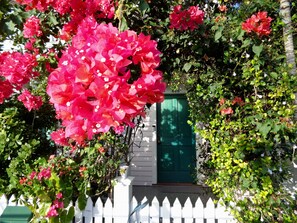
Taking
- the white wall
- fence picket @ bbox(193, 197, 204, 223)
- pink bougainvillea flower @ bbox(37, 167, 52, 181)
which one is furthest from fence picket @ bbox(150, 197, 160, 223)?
the white wall

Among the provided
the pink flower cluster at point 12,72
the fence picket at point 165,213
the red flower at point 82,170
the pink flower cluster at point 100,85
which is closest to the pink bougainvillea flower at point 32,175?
the red flower at point 82,170

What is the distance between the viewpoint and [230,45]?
104 inches

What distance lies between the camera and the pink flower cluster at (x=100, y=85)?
771 millimetres

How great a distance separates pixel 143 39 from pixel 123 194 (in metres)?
2.13

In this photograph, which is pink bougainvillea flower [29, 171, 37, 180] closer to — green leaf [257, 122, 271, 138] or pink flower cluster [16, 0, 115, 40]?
pink flower cluster [16, 0, 115, 40]

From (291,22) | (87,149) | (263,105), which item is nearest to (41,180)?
(87,149)

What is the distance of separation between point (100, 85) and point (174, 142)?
601 centimetres

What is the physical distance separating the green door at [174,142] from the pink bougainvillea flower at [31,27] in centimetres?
467

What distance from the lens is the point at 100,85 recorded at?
29.8 inches

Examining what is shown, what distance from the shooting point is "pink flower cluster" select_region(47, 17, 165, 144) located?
30.4 inches

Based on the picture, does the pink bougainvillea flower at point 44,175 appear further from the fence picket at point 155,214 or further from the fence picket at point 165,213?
the fence picket at point 165,213

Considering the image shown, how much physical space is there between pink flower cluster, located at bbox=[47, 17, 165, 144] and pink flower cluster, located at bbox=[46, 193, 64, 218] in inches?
69.9

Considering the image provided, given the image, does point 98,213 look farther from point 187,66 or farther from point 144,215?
point 187,66

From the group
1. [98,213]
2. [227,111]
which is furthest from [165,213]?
[227,111]
